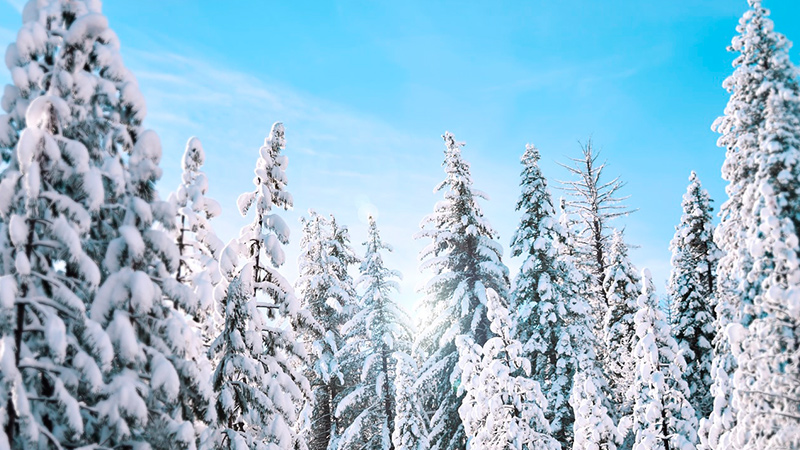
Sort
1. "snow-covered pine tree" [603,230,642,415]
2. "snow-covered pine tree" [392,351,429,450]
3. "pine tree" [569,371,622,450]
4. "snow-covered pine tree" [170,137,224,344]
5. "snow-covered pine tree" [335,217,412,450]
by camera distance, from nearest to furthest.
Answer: "snow-covered pine tree" [170,137,224,344], "pine tree" [569,371,622,450], "snow-covered pine tree" [392,351,429,450], "snow-covered pine tree" [603,230,642,415], "snow-covered pine tree" [335,217,412,450]

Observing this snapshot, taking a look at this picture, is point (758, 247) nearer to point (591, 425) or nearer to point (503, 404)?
point (503, 404)

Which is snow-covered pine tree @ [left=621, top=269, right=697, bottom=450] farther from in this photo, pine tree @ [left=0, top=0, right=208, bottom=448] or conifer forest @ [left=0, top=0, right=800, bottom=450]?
pine tree @ [left=0, top=0, right=208, bottom=448]

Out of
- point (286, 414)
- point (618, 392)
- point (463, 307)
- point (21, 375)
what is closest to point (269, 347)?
point (286, 414)

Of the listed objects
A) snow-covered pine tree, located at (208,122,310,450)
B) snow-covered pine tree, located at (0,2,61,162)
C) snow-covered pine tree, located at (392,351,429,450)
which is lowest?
snow-covered pine tree, located at (392,351,429,450)

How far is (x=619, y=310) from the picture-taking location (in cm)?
2275

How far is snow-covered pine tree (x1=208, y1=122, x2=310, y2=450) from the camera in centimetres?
1119

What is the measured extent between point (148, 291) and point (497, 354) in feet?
34.6

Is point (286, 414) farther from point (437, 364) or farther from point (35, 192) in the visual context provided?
point (437, 364)

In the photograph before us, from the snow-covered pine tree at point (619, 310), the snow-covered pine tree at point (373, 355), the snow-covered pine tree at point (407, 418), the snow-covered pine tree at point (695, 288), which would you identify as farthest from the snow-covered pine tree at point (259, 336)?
the snow-covered pine tree at point (695, 288)

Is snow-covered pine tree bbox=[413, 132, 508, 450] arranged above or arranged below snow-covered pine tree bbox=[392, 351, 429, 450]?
above

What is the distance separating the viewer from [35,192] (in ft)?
23.0

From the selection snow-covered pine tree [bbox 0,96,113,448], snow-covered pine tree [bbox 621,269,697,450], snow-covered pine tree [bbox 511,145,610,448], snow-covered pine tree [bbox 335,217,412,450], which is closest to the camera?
snow-covered pine tree [bbox 0,96,113,448]

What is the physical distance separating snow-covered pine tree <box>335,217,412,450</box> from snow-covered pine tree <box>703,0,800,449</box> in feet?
47.0

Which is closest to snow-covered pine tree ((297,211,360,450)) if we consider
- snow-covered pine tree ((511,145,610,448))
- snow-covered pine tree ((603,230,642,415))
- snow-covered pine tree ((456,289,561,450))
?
snow-covered pine tree ((511,145,610,448))
